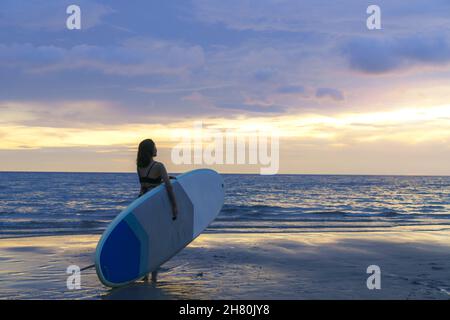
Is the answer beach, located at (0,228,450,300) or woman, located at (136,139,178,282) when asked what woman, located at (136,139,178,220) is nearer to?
woman, located at (136,139,178,282)

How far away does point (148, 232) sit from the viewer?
6.26m

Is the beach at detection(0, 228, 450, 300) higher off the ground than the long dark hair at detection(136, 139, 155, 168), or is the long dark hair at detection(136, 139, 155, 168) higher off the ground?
the long dark hair at detection(136, 139, 155, 168)

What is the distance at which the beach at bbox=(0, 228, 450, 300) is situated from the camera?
5.56 m

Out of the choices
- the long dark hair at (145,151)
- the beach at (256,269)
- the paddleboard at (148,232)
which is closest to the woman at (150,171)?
the long dark hair at (145,151)

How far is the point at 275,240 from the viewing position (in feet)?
34.3

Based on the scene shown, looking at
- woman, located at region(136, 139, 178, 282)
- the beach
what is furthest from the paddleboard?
the beach

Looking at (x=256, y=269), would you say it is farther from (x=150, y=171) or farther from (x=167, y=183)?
(x=150, y=171)

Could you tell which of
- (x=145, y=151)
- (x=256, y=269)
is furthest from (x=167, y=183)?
(x=256, y=269)

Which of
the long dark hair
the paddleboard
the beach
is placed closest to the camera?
the beach

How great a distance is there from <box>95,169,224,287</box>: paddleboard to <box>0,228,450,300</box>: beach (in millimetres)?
235

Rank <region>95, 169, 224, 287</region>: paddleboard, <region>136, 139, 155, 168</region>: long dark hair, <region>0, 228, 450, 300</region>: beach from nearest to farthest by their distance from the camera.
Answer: <region>0, 228, 450, 300</region>: beach < <region>95, 169, 224, 287</region>: paddleboard < <region>136, 139, 155, 168</region>: long dark hair
